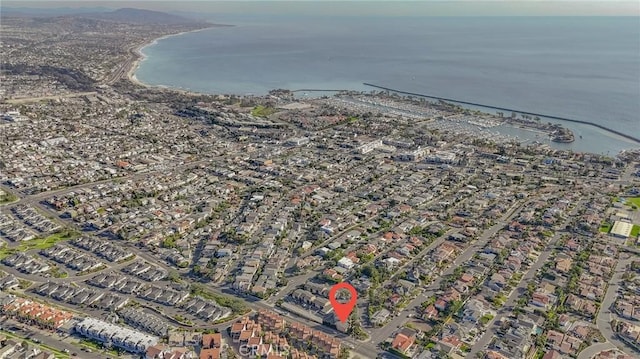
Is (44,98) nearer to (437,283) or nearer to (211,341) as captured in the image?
(211,341)

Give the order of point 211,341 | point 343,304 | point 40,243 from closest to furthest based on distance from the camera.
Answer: point 211,341 < point 343,304 < point 40,243

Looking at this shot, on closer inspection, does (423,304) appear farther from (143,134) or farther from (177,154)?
A: (143,134)

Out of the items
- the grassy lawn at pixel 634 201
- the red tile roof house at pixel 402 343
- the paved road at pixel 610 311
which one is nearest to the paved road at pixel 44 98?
the red tile roof house at pixel 402 343

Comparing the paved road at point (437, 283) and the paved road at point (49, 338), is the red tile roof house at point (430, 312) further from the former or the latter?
the paved road at point (49, 338)

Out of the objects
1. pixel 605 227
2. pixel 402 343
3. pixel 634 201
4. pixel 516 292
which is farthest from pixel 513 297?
pixel 634 201

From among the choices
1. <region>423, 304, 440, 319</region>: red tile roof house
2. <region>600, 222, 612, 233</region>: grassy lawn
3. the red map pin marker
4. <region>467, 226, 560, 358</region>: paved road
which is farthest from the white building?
<region>600, 222, 612, 233</region>: grassy lawn

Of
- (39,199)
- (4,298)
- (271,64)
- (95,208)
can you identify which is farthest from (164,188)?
(271,64)

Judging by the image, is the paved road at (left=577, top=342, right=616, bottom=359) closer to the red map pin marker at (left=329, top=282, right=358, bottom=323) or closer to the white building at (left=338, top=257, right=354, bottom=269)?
the red map pin marker at (left=329, top=282, right=358, bottom=323)
